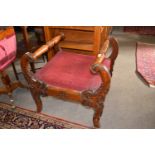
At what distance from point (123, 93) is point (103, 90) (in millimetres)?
839

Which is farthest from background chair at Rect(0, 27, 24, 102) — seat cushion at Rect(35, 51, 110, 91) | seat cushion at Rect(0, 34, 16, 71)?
seat cushion at Rect(35, 51, 110, 91)

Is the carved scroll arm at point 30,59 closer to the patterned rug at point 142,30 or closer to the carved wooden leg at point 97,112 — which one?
the carved wooden leg at point 97,112

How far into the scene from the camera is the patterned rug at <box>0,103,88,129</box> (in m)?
1.59

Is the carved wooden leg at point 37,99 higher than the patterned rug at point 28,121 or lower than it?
higher

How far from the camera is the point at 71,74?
1374mm

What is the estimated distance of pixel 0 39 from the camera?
1523 millimetres

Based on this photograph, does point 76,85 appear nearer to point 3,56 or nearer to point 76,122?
point 76,122

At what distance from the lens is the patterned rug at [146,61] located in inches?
84.8

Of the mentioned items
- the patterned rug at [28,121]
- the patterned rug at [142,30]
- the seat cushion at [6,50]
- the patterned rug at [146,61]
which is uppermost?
the seat cushion at [6,50]

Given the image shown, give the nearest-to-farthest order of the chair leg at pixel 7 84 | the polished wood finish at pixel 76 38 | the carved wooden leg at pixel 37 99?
the carved wooden leg at pixel 37 99, the chair leg at pixel 7 84, the polished wood finish at pixel 76 38

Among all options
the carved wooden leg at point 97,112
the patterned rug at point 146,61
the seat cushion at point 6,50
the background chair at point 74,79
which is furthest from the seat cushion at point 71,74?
the patterned rug at point 146,61

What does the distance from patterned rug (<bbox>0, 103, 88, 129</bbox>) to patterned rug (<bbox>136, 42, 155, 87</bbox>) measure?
44.1 inches

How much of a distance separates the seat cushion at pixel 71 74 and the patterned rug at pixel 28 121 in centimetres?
46
